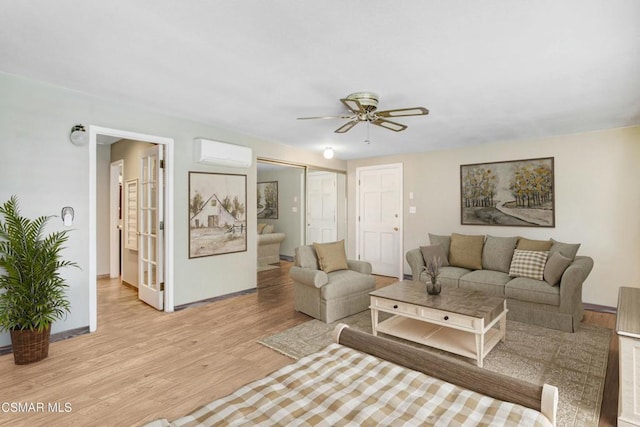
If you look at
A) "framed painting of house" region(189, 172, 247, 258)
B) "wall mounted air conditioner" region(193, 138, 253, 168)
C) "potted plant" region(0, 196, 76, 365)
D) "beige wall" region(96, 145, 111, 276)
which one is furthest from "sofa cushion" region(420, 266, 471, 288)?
"beige wall" region(96, 145, 111, 276)

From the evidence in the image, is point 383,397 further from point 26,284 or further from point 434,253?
point 434,253

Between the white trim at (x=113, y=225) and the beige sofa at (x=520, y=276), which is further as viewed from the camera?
the white trim at (x=113, y=225)

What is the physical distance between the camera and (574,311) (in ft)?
11.5

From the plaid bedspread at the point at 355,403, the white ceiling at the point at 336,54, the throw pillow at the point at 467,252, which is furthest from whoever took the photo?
the throw pillow at the point at 467,252

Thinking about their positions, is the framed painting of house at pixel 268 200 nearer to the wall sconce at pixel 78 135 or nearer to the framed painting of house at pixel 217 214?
the framed painting of house at pixel 217 214

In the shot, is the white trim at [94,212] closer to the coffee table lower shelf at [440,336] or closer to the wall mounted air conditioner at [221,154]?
the wall mounted air conditioner at [221,154]

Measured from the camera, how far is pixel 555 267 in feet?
12.2

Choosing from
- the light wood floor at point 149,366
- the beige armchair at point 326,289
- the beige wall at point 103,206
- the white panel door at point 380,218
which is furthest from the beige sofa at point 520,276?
the beige wall at point 103,206

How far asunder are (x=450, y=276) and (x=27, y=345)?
14.3 feet

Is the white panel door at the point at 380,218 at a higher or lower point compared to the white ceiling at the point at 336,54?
lower

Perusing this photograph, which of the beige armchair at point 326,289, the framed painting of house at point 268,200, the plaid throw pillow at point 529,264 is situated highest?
the framed painting of house at point 268,200

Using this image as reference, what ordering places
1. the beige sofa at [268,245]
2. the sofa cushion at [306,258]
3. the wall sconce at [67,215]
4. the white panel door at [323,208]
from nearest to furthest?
the wall sconce at [67,215]
the sofa cushion at [306,258]
the white panel door at [323,208]
the beige sofa at [268,245]

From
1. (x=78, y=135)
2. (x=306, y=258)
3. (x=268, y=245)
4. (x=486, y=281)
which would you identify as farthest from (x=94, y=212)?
(x=486, y=281)

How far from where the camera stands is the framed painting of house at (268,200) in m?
8.15
